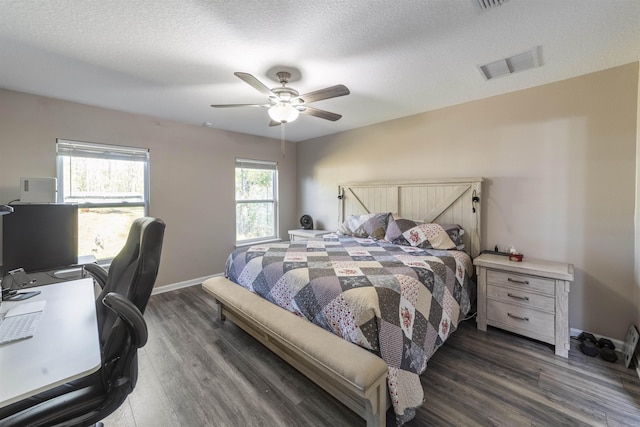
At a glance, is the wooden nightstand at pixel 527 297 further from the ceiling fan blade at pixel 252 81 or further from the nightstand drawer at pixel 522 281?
the ceiling fan blade at pixel 252 81

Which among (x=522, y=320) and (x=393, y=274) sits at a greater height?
(x=393, y=274)

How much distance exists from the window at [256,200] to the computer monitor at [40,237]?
219 cm

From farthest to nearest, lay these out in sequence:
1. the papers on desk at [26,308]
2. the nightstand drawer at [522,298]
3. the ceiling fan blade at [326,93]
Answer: the nightstand drawer at [522,298], the ceiling fan blade at [326,93], the papers on desk at [26,308]

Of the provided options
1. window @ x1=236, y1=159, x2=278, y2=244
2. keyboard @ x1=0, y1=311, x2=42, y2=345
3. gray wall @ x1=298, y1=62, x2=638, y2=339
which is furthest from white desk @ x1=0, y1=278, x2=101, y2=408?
gray wall @ x1=298, y1=62, x2=638, y2=339

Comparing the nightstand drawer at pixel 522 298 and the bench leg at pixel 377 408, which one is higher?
the nightstand drawer at pixel 522 298

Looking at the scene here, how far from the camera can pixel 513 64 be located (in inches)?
89.5

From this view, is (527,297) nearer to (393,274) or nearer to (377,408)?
(393,274)

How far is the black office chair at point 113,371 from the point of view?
1006mm

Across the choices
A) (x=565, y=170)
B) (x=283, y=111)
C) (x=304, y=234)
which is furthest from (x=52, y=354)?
(x=565, y=170)

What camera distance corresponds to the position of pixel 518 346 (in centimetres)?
234

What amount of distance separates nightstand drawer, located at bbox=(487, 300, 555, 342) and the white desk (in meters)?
3.00

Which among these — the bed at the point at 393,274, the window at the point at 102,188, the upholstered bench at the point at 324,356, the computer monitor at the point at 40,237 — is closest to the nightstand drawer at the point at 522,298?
the bed at the point at 393,274

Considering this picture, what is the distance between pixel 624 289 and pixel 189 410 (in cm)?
359

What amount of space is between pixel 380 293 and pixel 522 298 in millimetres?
1640
